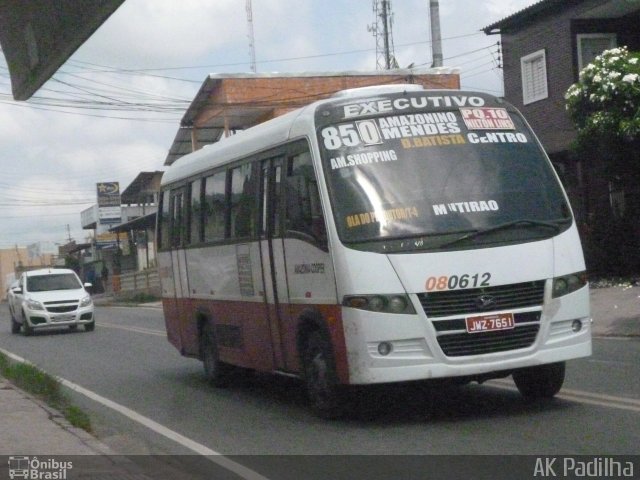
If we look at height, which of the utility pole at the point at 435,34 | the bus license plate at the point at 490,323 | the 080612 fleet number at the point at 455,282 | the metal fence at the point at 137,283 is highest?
the utility pole at the point at 435,34

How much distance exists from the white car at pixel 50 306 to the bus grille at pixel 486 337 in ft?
68.6

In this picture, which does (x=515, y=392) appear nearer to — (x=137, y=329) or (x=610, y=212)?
(x=610, y=212)

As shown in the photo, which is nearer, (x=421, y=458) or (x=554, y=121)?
(x=421, y=458)

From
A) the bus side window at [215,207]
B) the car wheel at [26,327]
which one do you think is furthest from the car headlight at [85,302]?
the bus side window at [215,207]

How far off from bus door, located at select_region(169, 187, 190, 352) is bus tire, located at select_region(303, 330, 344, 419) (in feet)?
14.7

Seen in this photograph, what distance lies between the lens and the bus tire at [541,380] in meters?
11.0

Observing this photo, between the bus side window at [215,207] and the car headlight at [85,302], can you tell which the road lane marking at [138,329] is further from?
the bus side window at [215,207]

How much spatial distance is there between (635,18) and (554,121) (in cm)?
315

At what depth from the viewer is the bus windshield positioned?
33.6 ft

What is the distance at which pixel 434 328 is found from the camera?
9.94 meters

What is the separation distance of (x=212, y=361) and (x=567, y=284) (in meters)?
5.58

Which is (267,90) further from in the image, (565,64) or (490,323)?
(490,323)

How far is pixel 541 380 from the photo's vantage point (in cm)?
1116

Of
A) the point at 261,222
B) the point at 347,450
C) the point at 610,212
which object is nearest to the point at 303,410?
the point at 261,222
